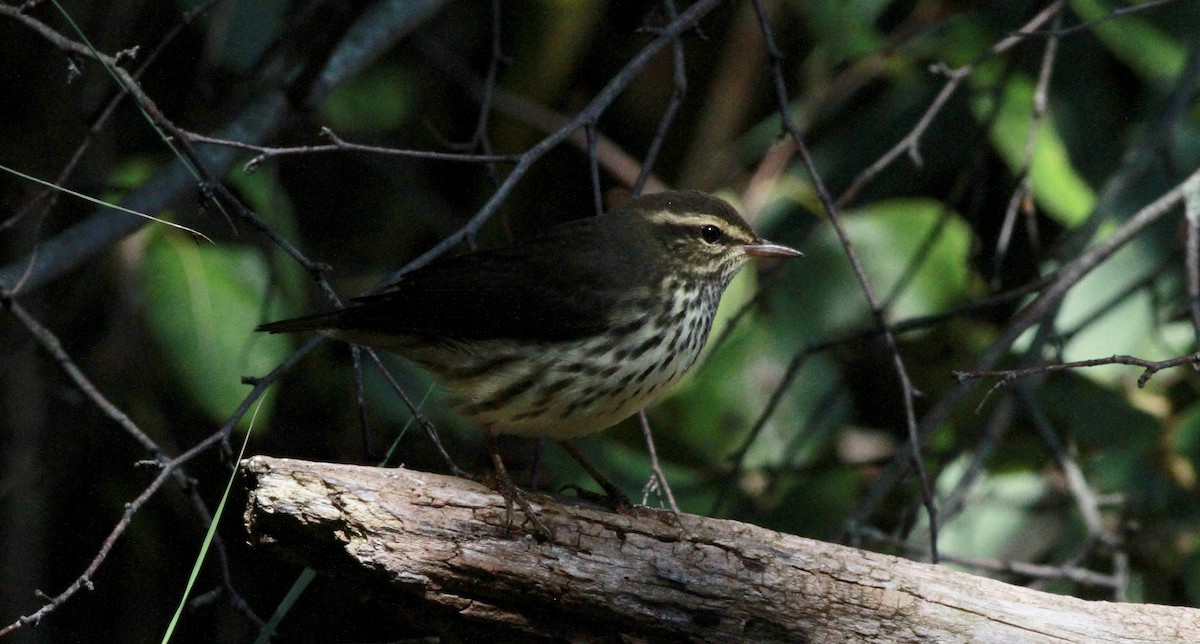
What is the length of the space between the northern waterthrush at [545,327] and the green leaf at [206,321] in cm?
87

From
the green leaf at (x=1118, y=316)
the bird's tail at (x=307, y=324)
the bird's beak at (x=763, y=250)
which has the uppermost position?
the green leaf at (x=1118, y=316)

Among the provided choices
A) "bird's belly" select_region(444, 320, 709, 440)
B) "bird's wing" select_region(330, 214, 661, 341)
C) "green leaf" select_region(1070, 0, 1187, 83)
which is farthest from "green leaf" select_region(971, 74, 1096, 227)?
"bird's belly" select_region(444, 320, 709, 440)

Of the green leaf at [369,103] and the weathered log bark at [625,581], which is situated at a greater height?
the green leaf at [369,103]

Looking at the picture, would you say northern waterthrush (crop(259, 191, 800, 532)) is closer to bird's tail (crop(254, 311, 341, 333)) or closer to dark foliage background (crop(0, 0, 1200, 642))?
bird's tail (crop(254, 311, 341, 333))

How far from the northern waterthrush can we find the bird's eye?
0.57 ft

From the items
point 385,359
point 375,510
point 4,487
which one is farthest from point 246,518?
point 4,487

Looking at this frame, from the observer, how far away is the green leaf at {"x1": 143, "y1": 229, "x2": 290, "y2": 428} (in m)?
4.08

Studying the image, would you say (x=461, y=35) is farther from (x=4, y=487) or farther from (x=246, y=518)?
(x=246, y=518)

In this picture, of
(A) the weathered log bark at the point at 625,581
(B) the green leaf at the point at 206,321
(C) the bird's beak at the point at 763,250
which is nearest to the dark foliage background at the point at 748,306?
(B) the green leaf at the point at 206,321

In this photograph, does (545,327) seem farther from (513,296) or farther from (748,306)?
(748,306)

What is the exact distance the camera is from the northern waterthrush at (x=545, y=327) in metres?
3.29

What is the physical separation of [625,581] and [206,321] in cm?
208

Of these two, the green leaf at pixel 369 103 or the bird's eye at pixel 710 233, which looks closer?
the bird's eye at pixel 710 233

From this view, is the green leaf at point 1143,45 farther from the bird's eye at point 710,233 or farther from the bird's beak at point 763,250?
the bird's eye at point 710,233
